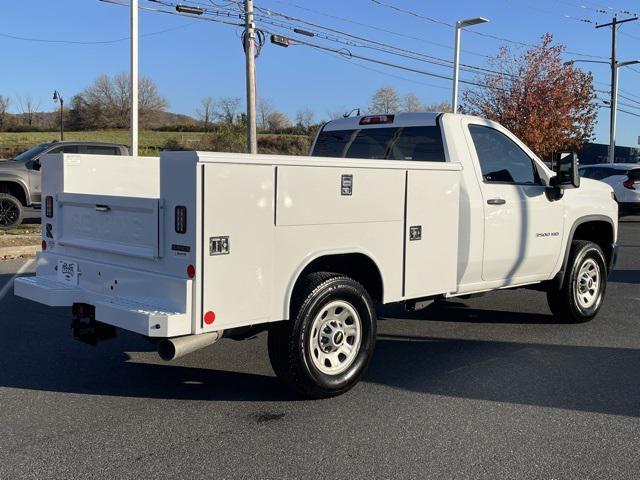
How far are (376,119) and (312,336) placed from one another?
279 centimetres

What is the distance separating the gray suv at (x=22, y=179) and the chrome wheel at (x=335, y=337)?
11018mm

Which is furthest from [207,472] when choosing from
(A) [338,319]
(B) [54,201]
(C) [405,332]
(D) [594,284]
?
(D) [594,284]

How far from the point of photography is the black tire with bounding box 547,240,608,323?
7.26m

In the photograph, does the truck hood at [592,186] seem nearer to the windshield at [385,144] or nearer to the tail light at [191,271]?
the windshield at [385,144]

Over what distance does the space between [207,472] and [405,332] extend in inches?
143

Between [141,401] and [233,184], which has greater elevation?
[233,184]

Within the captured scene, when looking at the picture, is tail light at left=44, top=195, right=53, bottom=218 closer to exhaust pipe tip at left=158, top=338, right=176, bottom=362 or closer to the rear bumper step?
the rear bumper step

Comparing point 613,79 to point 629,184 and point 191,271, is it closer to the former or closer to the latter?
point 629,184

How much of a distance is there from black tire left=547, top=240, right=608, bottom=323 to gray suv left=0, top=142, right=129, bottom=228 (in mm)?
10593

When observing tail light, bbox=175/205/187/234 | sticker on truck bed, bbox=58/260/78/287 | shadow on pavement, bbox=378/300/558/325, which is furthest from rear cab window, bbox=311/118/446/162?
sticker on truck bed, bbox=58/260/78/287

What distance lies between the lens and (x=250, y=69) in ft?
71.2

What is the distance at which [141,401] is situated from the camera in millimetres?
4934

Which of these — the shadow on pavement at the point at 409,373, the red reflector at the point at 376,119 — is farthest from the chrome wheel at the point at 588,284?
the red reflector at the point at 376,119

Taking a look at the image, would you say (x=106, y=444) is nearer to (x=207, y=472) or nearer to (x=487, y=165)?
(x=207, y=472)
